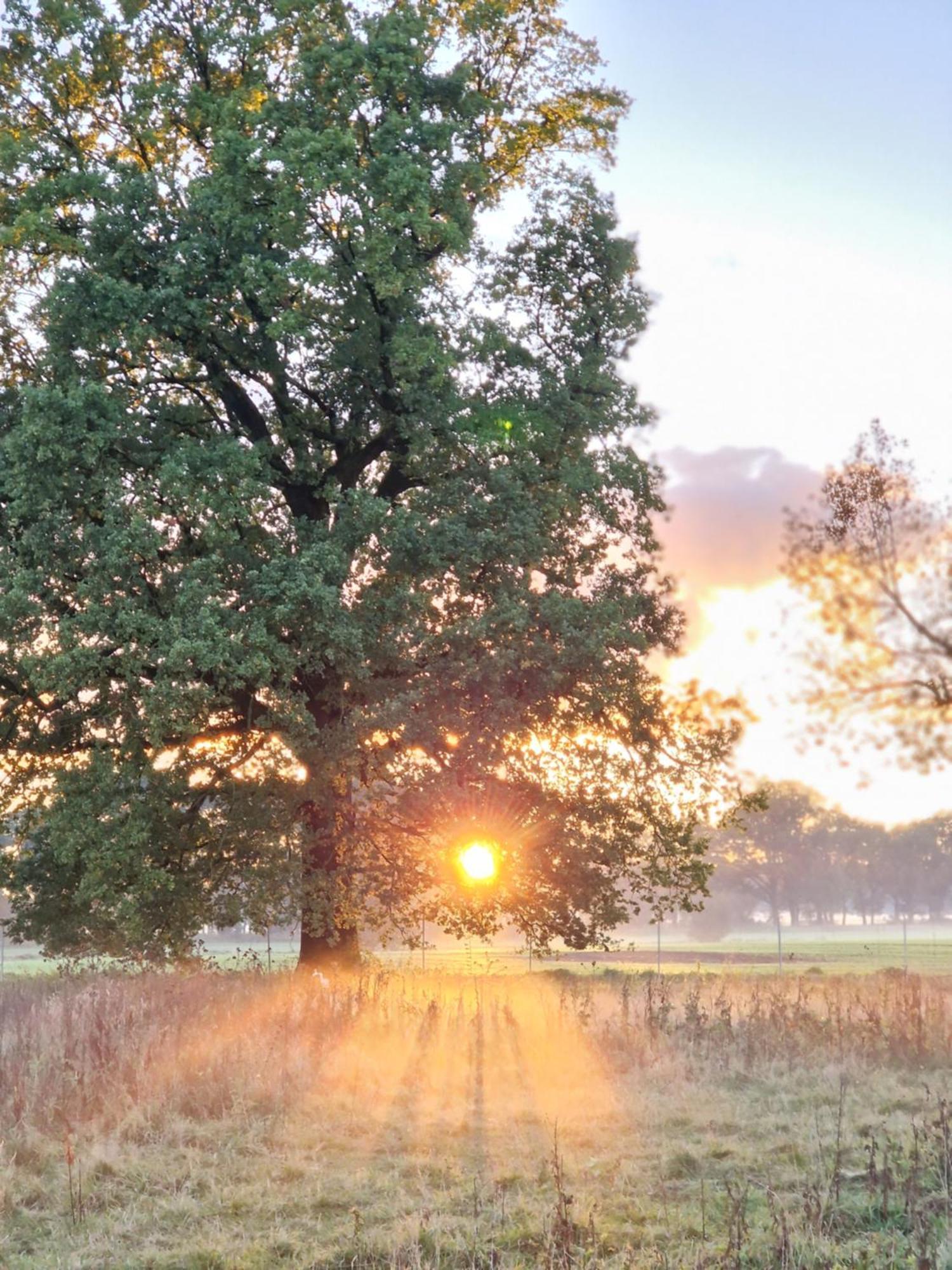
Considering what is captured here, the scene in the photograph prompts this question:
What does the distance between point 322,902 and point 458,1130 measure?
35.5 ft

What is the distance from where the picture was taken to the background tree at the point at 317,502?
17.5 m

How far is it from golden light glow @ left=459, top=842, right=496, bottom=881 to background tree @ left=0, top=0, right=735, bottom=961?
1.04 ft

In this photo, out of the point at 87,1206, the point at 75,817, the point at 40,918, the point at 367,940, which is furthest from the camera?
the point at 367,940

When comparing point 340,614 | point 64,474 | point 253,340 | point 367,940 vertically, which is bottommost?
point 367,940

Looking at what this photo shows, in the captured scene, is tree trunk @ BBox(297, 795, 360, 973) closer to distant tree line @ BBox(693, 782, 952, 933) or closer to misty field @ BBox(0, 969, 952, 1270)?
misty field @ BBox(0, 969, 952, 1270)

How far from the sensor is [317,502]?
21.4 metres

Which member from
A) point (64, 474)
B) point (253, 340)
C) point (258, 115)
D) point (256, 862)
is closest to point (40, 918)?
point (256, 862)

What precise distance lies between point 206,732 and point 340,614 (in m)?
4.17

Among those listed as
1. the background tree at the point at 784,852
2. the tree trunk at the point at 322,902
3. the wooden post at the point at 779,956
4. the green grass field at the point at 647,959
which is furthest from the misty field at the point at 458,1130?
the background tree at the point at 784,852

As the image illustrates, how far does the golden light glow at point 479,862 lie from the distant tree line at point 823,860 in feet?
264

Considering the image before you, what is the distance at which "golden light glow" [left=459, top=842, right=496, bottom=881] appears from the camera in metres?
20.6

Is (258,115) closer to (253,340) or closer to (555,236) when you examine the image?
(253,340)

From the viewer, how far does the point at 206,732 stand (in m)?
20.1

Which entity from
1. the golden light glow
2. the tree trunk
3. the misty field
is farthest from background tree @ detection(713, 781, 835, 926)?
the misty field
